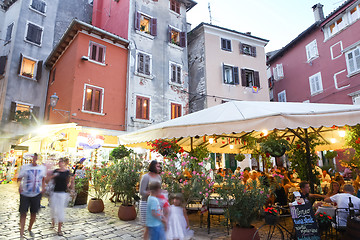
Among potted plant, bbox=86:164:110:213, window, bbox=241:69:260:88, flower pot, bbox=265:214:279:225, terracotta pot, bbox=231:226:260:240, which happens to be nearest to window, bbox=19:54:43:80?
potted plant, bbox=86:164:110:213

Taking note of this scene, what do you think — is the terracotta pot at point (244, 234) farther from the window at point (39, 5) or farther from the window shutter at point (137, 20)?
the window at point (39, 5)

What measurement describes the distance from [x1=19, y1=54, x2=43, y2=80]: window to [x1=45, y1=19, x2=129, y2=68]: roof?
1140mm

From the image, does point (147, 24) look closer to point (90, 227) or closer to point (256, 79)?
point (256, 79)

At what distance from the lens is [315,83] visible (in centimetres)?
1945

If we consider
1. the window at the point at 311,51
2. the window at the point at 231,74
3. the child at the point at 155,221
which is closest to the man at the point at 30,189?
the child at the point at 155,221

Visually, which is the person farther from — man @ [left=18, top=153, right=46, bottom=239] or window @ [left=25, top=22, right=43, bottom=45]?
window @ [left=25, top=22, right=43, bottom=45]

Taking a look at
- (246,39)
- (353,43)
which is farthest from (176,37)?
(353,43)

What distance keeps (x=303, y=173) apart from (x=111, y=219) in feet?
18.0

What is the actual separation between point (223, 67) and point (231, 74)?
0.90 metres

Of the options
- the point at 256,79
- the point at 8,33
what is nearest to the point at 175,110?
the point at 256,79

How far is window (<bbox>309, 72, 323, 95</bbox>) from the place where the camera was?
1903cm

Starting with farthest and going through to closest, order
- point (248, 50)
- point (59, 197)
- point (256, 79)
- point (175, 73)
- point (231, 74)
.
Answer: point (248, 50) < point (256, 79) < point (231, 74) < point (175, 73) < point (59, 197)

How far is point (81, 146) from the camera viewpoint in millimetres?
11875

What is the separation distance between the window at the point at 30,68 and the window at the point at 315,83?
72.5 ft
